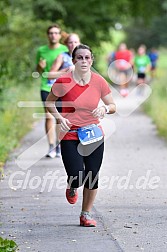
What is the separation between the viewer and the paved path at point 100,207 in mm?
7664

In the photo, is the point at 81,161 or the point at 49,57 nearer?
the point at 81,161

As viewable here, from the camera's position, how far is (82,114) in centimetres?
828

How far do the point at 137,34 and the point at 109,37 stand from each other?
97.4 ft

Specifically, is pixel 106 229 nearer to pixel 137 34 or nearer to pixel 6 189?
pixel 6 189

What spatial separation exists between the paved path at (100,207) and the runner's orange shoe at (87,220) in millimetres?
85

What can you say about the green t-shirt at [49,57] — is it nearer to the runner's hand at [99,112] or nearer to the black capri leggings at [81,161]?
the black capri leggings at [81,161]

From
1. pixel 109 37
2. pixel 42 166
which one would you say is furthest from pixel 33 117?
pixel 109 37

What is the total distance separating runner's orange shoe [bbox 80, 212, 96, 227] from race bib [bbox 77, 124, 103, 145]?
2.44 ft

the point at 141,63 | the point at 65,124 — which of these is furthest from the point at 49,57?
the point at 141,63

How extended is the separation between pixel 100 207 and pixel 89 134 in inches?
60.1

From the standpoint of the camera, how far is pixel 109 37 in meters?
38.9

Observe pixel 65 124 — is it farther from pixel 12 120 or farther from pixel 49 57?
pixel 12 120

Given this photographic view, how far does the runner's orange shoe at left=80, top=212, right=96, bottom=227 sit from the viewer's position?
8344mm

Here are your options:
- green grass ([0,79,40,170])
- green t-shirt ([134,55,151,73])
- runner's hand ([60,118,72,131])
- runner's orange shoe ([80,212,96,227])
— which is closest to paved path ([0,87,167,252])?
runner's orange shoe ([80,212,96,227])
